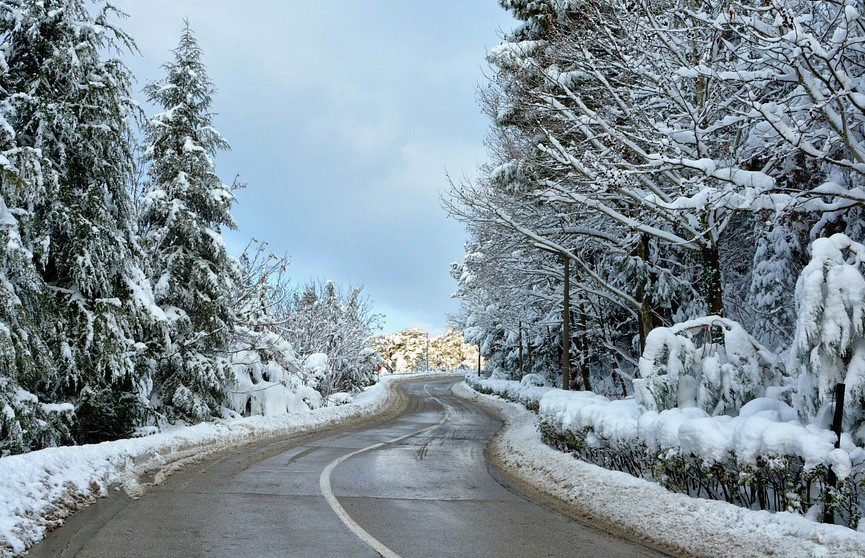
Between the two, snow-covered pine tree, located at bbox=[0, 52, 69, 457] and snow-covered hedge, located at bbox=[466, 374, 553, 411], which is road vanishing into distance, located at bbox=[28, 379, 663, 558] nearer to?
snow-covered pine tree, located at bbox=[0, 52, 69, 457]

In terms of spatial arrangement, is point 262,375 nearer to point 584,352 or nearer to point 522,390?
point 522,390

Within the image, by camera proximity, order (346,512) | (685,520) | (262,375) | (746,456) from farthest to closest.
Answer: (262,375), (346,512), (685,520), (746,456)

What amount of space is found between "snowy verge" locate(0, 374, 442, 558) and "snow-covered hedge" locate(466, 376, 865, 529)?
644 centimetres

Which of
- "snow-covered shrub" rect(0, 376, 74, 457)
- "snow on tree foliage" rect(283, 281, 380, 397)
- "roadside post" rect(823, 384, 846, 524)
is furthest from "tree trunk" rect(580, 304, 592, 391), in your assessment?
"roadside post" rect(823, 384, 846, 524)

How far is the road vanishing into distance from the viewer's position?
251 inches

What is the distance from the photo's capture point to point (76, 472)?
340 inches

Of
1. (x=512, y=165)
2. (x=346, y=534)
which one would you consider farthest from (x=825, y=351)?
(x=512, y=165)

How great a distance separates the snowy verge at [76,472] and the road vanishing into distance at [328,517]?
20 centimetres

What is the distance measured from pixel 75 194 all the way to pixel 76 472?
8422 mm

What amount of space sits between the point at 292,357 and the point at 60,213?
10045 millimetres

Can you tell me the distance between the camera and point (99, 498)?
852cm

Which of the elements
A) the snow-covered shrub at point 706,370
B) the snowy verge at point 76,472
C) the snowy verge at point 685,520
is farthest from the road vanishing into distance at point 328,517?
the snow-covered shrub at point 706,370

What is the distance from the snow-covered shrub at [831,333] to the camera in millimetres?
6344

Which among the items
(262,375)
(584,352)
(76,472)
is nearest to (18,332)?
(76,472)
